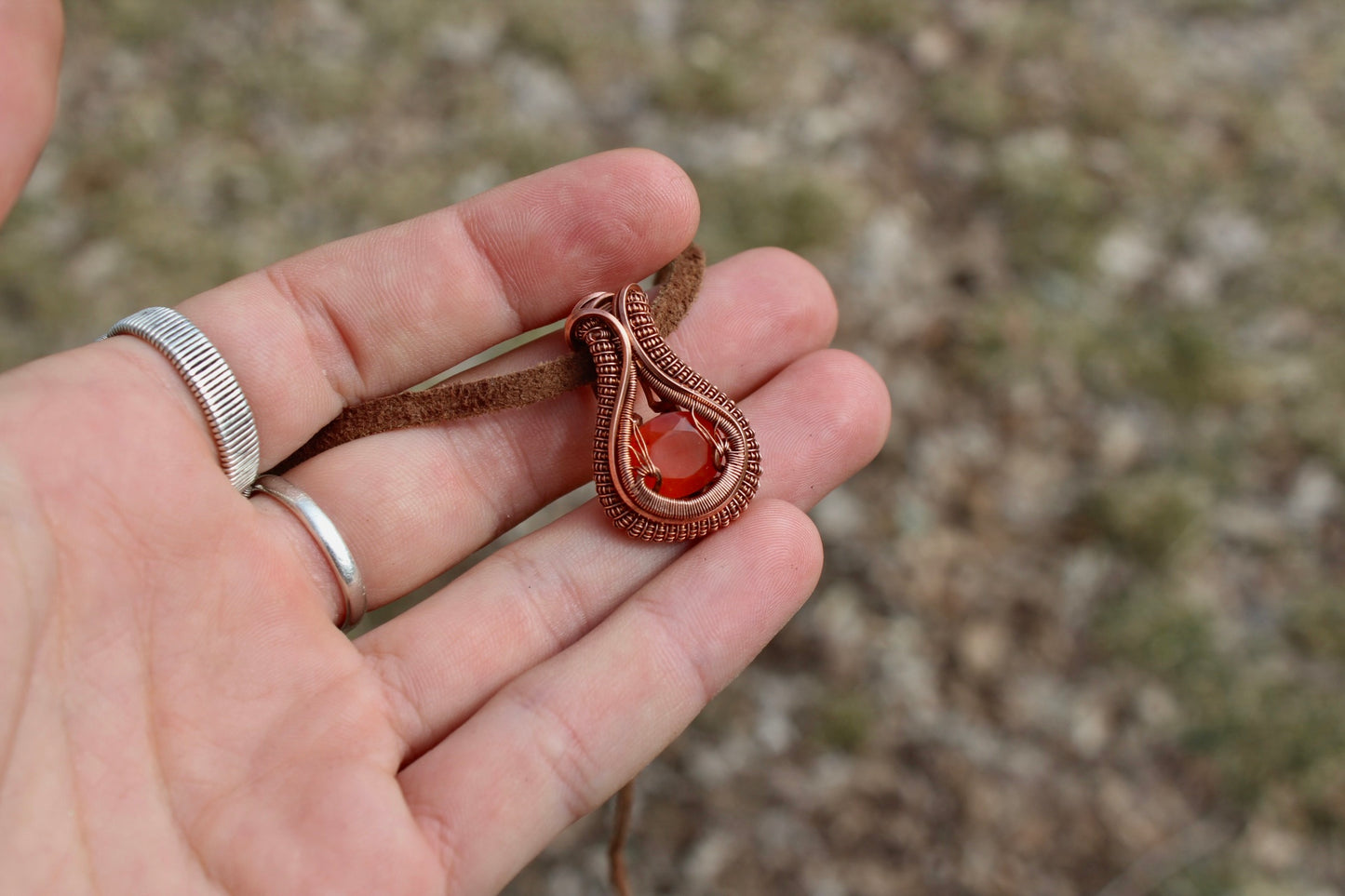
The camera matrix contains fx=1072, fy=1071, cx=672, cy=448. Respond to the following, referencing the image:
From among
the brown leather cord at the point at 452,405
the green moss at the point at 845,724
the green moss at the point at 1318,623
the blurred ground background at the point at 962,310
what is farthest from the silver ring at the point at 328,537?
the green moss at the point at 1318,623

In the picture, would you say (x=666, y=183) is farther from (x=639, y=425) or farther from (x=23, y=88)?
(x=23, y=88)

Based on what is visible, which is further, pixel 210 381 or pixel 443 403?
pixel 443 403

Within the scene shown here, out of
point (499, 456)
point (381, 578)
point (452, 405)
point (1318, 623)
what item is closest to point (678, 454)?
point (499, 456)

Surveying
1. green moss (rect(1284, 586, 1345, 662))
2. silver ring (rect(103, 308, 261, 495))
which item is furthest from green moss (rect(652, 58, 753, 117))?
green moss (rect(1284, 586, 1345, 662))

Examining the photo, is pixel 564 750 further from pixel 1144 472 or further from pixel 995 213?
pixel 995 213

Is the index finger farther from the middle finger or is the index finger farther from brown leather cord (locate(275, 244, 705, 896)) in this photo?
the middle finger

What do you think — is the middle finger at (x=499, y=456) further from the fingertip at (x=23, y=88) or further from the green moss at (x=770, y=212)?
the green moss at (x=770, y=212)
